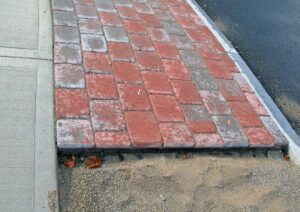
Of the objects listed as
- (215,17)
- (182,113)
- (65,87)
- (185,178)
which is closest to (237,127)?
(182,113)

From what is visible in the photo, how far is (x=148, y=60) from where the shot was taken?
4.04 metres

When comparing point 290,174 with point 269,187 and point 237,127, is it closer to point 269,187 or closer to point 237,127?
point 269,187

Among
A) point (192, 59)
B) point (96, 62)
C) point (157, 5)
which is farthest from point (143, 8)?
point (96, 62)

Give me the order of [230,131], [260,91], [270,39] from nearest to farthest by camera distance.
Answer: [230,131] < [260,91] < [270,39]

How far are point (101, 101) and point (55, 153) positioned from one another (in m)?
0.67

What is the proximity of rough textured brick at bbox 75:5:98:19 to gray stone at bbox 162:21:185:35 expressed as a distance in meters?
0.81

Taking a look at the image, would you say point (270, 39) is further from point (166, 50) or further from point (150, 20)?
point (166, 50)

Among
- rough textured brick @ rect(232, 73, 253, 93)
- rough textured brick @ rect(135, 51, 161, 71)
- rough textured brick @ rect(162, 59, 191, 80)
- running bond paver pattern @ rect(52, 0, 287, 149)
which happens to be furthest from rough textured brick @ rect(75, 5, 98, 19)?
rough textured brick @ rect(232, 73, 253, 93)

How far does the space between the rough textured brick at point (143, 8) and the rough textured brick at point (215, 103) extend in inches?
59.9

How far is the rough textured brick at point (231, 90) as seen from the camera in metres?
3.93

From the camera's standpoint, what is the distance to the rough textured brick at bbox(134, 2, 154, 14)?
485cm

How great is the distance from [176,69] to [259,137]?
3.48ft

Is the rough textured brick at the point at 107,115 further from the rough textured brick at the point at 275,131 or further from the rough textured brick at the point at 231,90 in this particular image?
the rough textured brick at the point at 275,131

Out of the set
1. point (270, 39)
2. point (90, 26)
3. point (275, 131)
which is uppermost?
point (90, 26)
